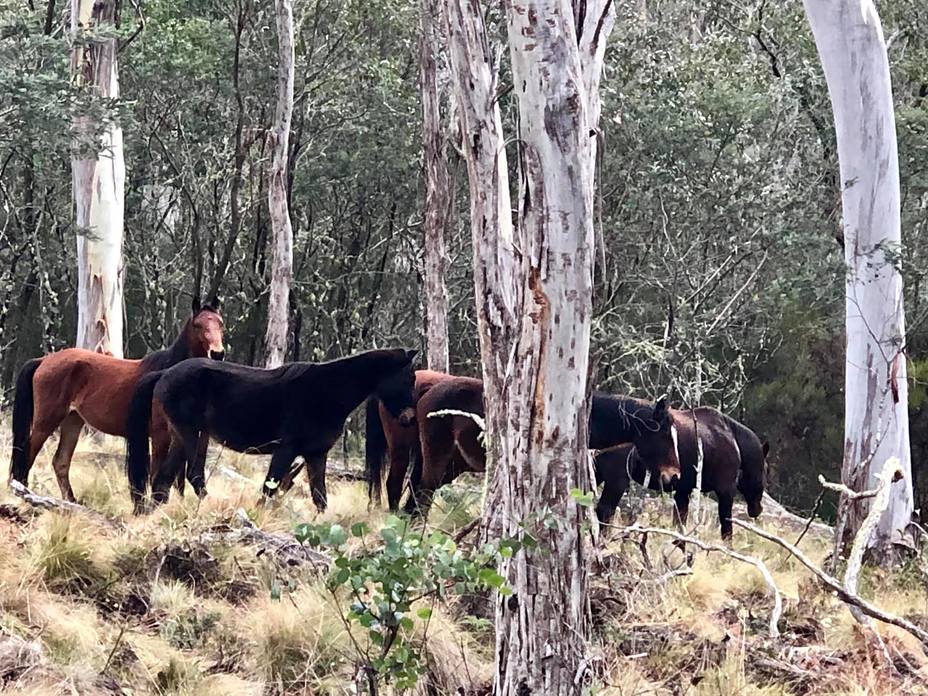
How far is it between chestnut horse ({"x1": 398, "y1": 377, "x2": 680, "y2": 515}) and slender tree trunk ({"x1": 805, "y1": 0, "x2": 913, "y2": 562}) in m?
1.69

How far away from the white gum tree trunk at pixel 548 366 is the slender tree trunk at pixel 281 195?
12906mm

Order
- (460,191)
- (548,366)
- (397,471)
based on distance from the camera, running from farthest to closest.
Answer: (460,191), (397,471), (548,366)

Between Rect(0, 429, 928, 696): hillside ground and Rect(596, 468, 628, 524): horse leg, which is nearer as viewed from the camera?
Rect(0, 429, 928, 696): hillside ground

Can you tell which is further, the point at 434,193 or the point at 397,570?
the point at 434,193

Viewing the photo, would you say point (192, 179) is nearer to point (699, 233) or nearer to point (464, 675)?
point (699, 233)

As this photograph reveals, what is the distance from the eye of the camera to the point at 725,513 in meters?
12.7

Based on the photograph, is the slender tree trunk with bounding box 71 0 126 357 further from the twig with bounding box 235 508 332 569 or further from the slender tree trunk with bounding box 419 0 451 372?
the twig with bounding box 235 508 332 569

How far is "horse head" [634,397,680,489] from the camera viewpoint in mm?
11531

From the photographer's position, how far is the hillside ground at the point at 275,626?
22.4ft

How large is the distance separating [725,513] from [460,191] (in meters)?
12.5

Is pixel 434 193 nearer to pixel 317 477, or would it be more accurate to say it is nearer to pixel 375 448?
pixel 375 448

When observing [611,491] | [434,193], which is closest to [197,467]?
[611,491]

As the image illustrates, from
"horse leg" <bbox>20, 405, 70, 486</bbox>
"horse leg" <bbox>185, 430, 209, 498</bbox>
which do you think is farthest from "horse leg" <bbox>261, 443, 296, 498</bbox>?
"horse leg" <bbox>20, 405, 70, 486</bbox>

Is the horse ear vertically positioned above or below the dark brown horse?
above
